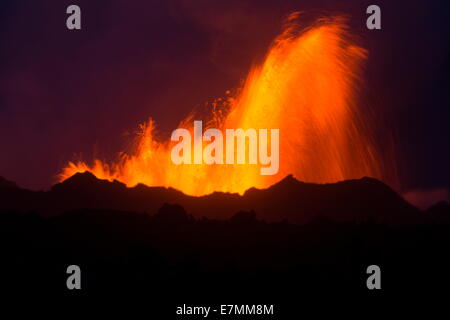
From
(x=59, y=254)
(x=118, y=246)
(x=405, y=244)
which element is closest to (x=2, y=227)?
(x=59, y=254)

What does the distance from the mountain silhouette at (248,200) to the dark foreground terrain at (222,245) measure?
0.18 ft

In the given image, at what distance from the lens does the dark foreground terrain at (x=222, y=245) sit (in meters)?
44.2

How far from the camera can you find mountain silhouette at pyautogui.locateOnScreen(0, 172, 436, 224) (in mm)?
48469

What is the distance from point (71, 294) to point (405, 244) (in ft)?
57.1

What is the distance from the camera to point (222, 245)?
45938mm

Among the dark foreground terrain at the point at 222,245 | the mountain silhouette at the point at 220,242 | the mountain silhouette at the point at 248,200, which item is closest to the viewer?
the dark foreground terrain at the point at 222,245

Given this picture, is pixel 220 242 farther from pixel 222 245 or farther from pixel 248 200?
pixel 248 200

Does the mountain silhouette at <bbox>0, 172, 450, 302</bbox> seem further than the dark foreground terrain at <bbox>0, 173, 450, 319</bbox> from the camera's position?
Yes

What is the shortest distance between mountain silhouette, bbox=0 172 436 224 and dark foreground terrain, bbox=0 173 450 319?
56 millimetres

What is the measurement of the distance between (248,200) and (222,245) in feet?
12.3

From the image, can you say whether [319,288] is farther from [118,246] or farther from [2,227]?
[2,227]

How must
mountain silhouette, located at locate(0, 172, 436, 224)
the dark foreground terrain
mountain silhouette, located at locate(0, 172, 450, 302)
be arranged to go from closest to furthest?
the dark foreground terrain
mountain silhouette, located at locate(0, 172, 450, 302)
mountain silhouette, located at locate(0, 172, 436, 224)

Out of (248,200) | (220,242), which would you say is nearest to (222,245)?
(220,242)

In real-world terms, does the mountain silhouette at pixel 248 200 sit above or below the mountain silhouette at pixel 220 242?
above
